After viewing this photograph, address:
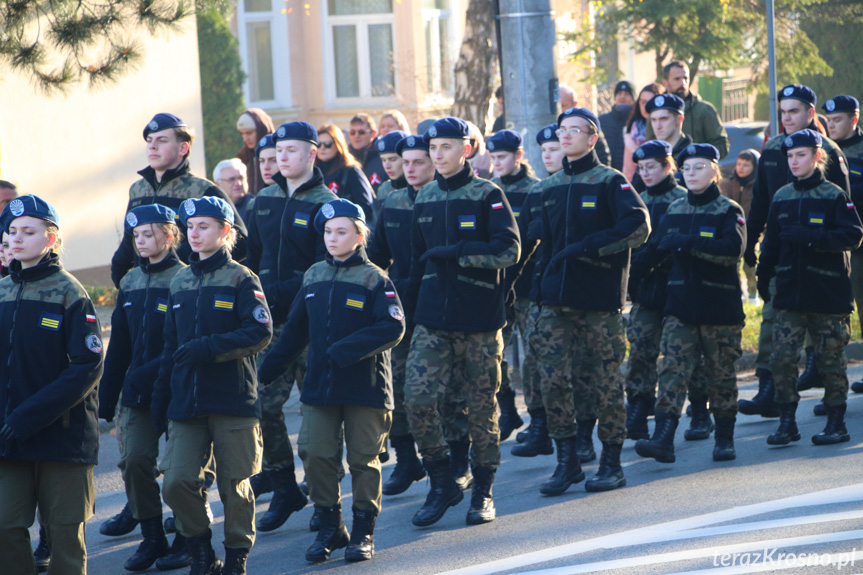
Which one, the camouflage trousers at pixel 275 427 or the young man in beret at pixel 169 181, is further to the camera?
the young man in beret at pixel 169 181

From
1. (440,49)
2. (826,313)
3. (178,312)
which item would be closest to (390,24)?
(440,49)

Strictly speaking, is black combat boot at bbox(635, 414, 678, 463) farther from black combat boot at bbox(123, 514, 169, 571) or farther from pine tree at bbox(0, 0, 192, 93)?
pine tree at bbox(0, 0, 192, 93)

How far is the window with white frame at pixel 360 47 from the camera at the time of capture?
2503cm

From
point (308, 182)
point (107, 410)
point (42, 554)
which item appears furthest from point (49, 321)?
point (308, 182)

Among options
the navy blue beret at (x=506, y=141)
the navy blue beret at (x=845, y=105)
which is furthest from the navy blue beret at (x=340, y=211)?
the navy blue beret at (x=845, y=105)

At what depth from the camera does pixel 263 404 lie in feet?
24.0

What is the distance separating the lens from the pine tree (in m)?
9.41

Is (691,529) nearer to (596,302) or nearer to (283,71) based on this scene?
(596,302)

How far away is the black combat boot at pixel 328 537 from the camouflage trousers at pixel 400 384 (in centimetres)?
146

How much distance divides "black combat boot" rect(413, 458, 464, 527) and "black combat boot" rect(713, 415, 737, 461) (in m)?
1.92

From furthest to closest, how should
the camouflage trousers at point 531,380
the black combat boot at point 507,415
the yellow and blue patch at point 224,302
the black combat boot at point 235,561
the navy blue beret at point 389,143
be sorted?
the black combat boot at point 507,415, the navy blue beret at point 389,143, the camouflage trousers at point 531,380, the yellow and blue patch at point 224,302, the black combat boot at point 235,561

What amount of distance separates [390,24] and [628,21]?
19.0 ft

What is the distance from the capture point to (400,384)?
316 inches

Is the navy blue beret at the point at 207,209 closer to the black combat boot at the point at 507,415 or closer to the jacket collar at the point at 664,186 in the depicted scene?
the black combat boot at the point at 507,415
